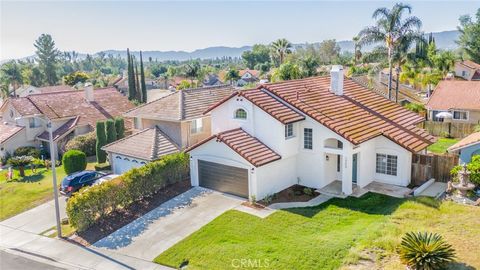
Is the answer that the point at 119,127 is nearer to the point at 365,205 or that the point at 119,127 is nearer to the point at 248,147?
the point at 248,147

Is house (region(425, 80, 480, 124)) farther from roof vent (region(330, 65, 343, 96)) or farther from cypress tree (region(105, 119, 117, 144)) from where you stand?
cypress tree (region(105, 119, 117, 144))

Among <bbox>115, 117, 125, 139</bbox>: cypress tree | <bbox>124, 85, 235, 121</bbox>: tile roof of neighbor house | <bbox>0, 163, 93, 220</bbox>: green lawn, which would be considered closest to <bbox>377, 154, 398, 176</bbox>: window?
<bbox>124, 85, 235, 121</bbox>: tile roof of neighbor house

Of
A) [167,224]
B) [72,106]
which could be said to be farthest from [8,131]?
[167,224]

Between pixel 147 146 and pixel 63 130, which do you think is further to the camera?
pixel 63 130

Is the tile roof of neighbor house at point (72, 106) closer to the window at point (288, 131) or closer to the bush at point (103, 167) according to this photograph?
the bush at point (103, 167)

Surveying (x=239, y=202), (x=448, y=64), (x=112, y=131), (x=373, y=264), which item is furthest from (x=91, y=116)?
(x=448, y=64)

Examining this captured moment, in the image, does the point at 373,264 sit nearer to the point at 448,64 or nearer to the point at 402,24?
the point at 402,24

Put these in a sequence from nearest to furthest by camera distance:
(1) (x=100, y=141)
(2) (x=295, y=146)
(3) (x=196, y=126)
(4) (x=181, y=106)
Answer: (2) (x=295, y=146) < (4) (x=181, y=106) < (3) (x=196, y=126) < (1) (x=100, y=141)
